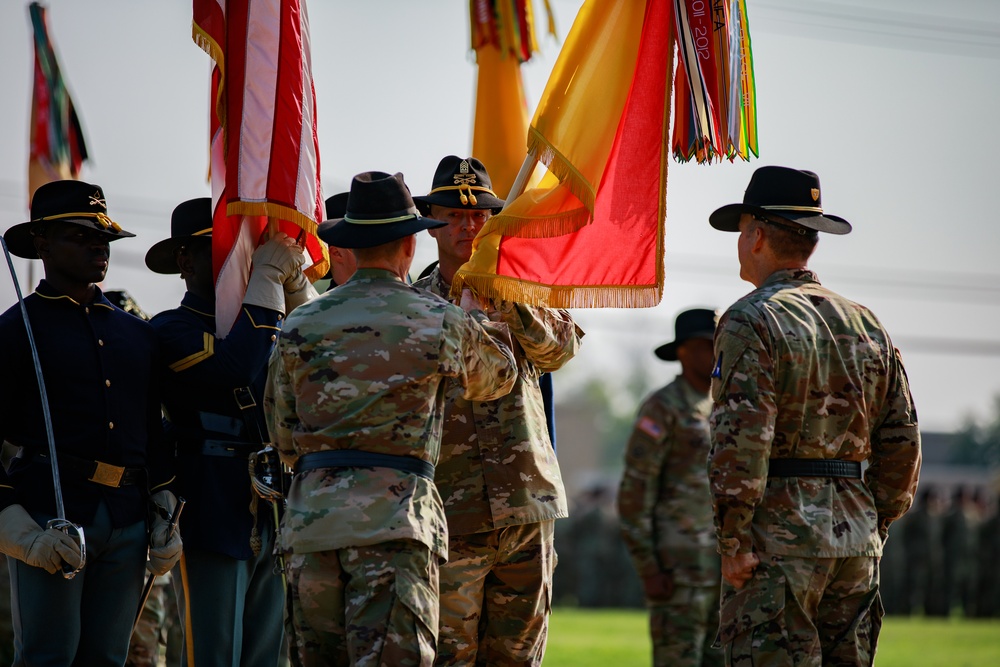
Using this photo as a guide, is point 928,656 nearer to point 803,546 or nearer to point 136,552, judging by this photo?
point 803,546

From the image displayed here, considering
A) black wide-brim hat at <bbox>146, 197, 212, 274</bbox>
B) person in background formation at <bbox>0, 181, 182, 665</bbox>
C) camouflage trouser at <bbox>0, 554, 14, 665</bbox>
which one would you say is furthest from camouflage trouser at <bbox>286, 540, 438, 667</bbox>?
camouflage trouser at <bbox>0, 554, 14, 665</bbox>

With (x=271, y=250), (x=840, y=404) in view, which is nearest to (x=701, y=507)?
(x=840, y=404)

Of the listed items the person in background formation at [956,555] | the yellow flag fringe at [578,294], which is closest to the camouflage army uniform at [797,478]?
the yellow flag fringe at [578,294]

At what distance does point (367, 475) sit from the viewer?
4781 mm

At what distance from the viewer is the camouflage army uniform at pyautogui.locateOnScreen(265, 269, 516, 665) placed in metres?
4.69

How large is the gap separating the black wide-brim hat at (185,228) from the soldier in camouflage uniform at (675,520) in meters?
3.73

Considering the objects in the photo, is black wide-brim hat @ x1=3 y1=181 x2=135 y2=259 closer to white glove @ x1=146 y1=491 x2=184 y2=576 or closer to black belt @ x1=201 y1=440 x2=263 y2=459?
black belt @ x1=201 y1=440 x2=263 y2=459

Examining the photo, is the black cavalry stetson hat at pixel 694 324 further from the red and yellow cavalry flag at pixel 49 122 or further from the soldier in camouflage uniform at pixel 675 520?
the red and yellow cavalry flag at pixel 49 122

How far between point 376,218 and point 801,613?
2.53 m

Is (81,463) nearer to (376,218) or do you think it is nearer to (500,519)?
(376,218)

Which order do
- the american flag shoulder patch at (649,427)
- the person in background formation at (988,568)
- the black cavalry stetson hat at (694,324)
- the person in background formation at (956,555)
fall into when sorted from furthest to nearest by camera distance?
the person in background formation at (956,555) < the person in background formation at (988,568) < the black cavalry stetson hat at (694,324) < the american flag shoulder patch at (649,427)

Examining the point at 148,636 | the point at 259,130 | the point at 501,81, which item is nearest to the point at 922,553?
the point at 501,81

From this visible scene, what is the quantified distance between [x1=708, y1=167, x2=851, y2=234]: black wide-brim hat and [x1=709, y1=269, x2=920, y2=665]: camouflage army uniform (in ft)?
1.07

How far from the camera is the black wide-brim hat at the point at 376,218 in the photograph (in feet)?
16.6
